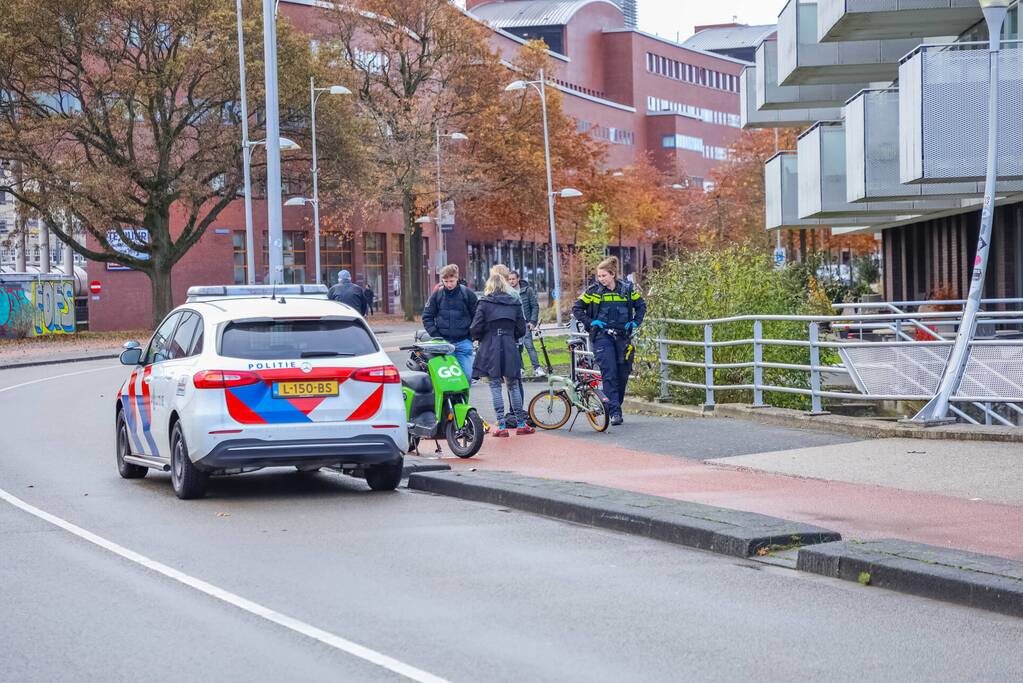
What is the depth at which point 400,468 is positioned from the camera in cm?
1284

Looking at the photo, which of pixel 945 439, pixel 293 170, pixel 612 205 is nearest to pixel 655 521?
pixel 945 439

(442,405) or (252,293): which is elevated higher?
(252,293)

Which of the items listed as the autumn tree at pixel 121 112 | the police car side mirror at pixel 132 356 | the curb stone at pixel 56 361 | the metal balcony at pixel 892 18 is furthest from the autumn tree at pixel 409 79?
the police car side mirror at pixel 132 356

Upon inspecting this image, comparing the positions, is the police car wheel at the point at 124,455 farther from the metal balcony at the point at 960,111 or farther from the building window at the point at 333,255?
the building window at the point at 333,255

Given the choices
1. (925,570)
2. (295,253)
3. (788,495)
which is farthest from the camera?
(295,253)

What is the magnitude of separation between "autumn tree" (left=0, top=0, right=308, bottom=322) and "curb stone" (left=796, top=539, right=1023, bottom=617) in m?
42.3

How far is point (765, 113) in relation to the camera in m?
42.6

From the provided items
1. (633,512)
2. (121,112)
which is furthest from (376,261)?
(633,512)

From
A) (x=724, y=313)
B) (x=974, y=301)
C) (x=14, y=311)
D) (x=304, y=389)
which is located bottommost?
(x=304, y=389)

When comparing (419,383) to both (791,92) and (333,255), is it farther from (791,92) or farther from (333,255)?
(333,255)

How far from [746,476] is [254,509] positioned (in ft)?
12.6

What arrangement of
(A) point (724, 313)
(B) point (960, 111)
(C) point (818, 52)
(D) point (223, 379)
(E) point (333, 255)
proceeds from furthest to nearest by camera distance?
(E) point (333, 255) → (C) point (818, 52) → (B) point (960, 111) → (A) point (724, 313) → (D) point (223, 379)

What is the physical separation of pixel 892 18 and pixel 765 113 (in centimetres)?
1446

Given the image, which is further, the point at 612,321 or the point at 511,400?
the point at 612,321
